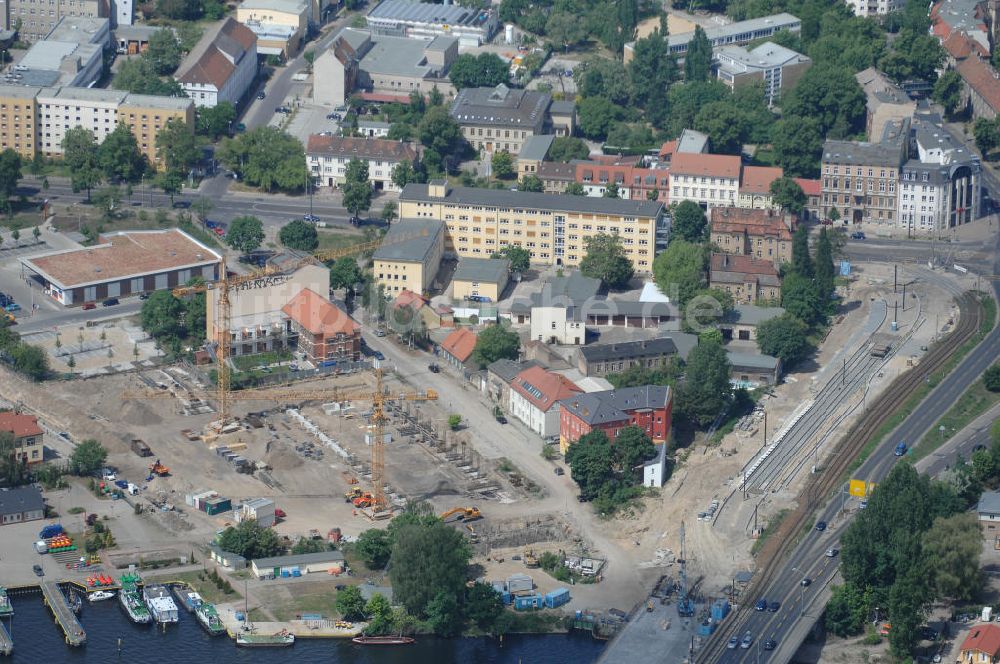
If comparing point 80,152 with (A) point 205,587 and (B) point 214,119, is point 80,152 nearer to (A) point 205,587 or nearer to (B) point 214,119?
(B) point 214,119

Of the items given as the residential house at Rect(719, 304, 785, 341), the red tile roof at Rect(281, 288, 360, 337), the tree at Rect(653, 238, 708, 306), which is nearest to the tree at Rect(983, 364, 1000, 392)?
the residential house at Rect(719, 304, 785, 341)

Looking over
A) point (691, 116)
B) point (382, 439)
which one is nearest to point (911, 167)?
point (691, 116)

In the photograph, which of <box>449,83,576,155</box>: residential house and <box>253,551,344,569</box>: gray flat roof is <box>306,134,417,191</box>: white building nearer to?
<box>449,83,576,155</box>: residential house

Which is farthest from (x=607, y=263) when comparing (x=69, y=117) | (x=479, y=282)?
(x=69, y=117)

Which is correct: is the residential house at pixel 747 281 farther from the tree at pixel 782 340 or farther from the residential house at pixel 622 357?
the residential house at pixel 622 357

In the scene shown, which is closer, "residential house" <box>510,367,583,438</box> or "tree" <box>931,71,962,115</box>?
"residential house" <box>510,367,583,438</box>

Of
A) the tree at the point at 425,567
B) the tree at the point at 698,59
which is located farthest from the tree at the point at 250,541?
the tree at the point at 698,59
